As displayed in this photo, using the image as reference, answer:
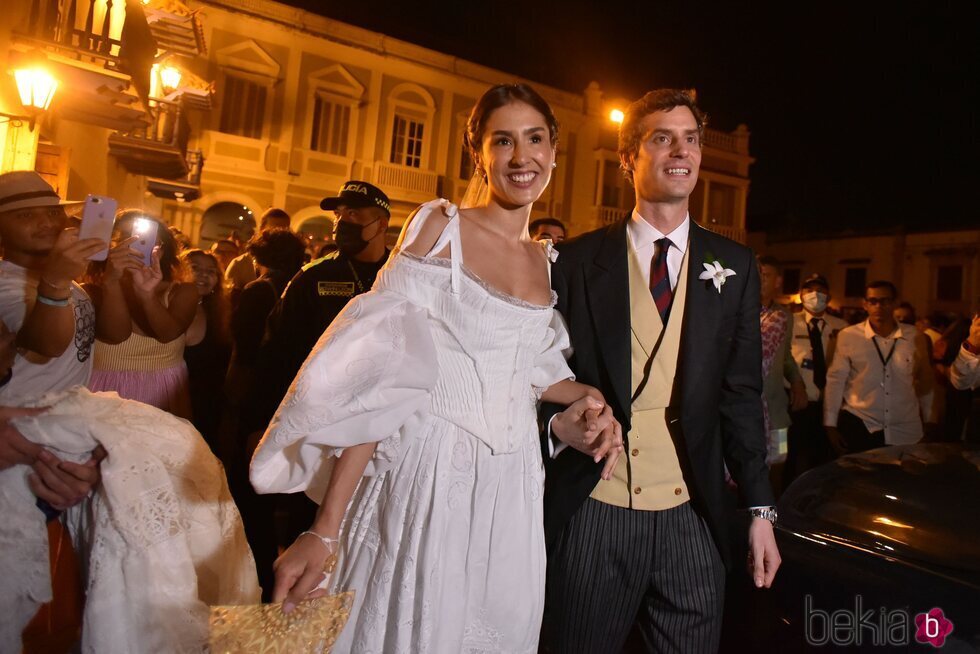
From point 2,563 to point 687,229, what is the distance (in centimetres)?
239

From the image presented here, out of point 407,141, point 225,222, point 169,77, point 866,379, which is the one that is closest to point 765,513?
point 866,379

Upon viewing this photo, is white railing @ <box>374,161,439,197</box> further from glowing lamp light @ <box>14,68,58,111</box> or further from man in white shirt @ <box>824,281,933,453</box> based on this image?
man in white shirt @ <box>824,281,933,453</box>

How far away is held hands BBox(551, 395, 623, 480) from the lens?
70.7 inches

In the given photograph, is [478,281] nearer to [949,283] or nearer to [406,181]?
[406,181]

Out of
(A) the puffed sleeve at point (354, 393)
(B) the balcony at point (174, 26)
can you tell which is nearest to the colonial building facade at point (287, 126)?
(B) the balcony at point (174, 26)

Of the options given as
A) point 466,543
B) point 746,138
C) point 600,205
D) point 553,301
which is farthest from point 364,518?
point 746,138

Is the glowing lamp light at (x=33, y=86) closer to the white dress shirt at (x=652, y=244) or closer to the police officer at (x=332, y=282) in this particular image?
the police officer at (x=332, y=282)

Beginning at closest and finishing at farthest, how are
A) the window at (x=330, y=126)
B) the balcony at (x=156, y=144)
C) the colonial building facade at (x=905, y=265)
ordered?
1. the balcony at (x=156, y=144)
2. the window at (x=330, y=126)
3. the colonial building facade at (x=905, y=265)

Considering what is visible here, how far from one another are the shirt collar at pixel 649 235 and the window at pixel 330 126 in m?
17.2

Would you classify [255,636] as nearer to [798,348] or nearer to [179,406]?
[179,406]

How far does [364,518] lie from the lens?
1671mm

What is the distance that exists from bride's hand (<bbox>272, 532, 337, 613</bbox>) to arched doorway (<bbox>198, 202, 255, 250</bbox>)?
53.9 ft

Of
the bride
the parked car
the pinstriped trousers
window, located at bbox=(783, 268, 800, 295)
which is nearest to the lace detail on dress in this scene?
the bride

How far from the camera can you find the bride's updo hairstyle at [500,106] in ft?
6.28
